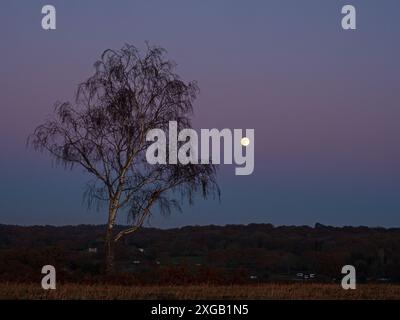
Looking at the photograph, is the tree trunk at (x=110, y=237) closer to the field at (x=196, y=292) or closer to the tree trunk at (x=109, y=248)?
the tree trunk at (x=109, y=248)

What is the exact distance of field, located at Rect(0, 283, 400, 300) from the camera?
84.9ft

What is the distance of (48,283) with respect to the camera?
31109mm

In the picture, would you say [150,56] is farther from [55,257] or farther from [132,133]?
[55,257]

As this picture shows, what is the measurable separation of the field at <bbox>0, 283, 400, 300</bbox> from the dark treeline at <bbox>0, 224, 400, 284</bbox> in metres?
4.12

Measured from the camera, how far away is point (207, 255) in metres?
61.6

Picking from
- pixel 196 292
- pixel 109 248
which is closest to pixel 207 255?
pixel 109 248

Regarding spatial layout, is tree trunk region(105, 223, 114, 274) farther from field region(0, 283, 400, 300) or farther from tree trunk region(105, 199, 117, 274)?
field region(0, 283, 400, 300)
